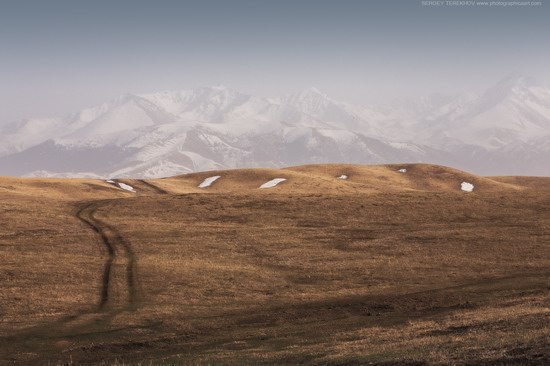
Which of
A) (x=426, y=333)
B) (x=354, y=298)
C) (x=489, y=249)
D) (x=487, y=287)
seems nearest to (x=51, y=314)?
(x=354, y=298)

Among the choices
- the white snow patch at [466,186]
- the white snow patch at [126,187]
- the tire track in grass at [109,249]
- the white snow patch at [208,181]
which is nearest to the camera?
the tire track in grass at [109,249]

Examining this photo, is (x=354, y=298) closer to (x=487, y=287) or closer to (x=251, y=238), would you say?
(x=487, y=287)

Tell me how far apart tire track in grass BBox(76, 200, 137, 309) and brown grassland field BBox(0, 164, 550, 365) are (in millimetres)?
237

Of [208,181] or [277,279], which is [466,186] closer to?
[208,181]

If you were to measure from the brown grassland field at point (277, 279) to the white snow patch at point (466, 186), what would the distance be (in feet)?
198

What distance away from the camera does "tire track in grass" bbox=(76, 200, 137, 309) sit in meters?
51.9

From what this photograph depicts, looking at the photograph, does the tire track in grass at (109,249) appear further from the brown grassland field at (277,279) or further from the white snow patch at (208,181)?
the white snow patch at (208,181)

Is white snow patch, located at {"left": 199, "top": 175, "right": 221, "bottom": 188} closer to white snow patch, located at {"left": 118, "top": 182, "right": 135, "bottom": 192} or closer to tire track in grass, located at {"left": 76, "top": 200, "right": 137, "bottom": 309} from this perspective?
white snow patch, located at {"left": 118, "top": 182, "right": 135, "bottom": 192}

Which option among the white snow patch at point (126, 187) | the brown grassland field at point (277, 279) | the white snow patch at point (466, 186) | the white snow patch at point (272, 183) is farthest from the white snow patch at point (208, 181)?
the white snow patch at point (466, 186)

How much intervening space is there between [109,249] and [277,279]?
22446mm

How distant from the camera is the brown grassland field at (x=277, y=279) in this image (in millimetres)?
35375

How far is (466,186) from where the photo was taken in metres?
160

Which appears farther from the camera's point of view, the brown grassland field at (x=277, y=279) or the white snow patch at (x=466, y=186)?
the white snow patch at (x=466, y=186)

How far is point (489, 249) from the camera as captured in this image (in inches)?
2594
